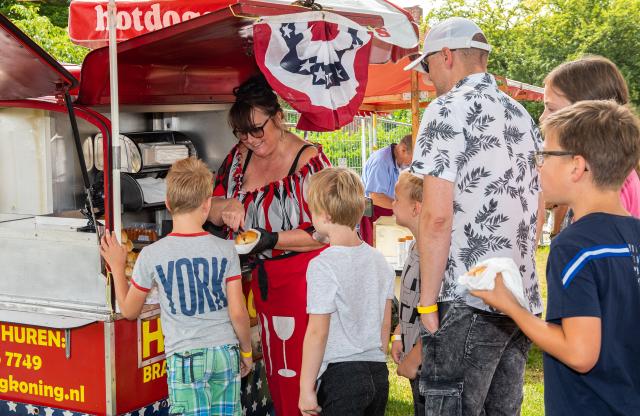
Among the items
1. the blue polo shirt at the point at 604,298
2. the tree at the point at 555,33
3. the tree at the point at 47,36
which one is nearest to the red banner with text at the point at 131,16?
the blue polo shirt at the point at 604,298

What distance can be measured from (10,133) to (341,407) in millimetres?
2146

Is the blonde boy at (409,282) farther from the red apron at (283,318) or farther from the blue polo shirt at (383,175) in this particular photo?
the blue polo shirt at (383,175)

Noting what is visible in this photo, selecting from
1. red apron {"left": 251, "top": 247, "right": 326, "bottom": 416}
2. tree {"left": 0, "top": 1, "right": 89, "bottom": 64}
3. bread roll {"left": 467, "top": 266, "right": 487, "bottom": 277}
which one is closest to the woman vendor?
red apron {"left": 251, "top": 247, "right": 326, "bottom": 416}

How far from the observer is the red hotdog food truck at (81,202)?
131 inches

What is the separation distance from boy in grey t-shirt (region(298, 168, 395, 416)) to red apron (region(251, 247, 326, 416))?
0.62 meters

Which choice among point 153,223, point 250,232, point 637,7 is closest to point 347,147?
point 153,223

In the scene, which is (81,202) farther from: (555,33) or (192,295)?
(555,33)

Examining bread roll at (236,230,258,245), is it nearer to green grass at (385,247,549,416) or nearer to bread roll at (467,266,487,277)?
bread roll at (467,266,487,277)

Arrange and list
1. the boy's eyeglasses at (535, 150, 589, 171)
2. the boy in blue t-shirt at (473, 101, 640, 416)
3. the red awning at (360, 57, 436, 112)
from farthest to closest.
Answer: the red awning at (360, 57, 436, 112), the boy's eyeglasses at (535, 150, 589, 171), the boy in blue t-shirt at (473, 101, 640, 416)

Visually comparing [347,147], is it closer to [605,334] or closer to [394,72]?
[394,72]

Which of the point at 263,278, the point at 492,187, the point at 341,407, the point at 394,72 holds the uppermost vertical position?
the point at 394,72

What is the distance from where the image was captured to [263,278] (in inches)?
147

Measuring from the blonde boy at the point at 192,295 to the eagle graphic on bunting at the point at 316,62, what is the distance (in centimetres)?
55

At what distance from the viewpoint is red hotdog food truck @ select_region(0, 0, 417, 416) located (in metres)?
3.33
